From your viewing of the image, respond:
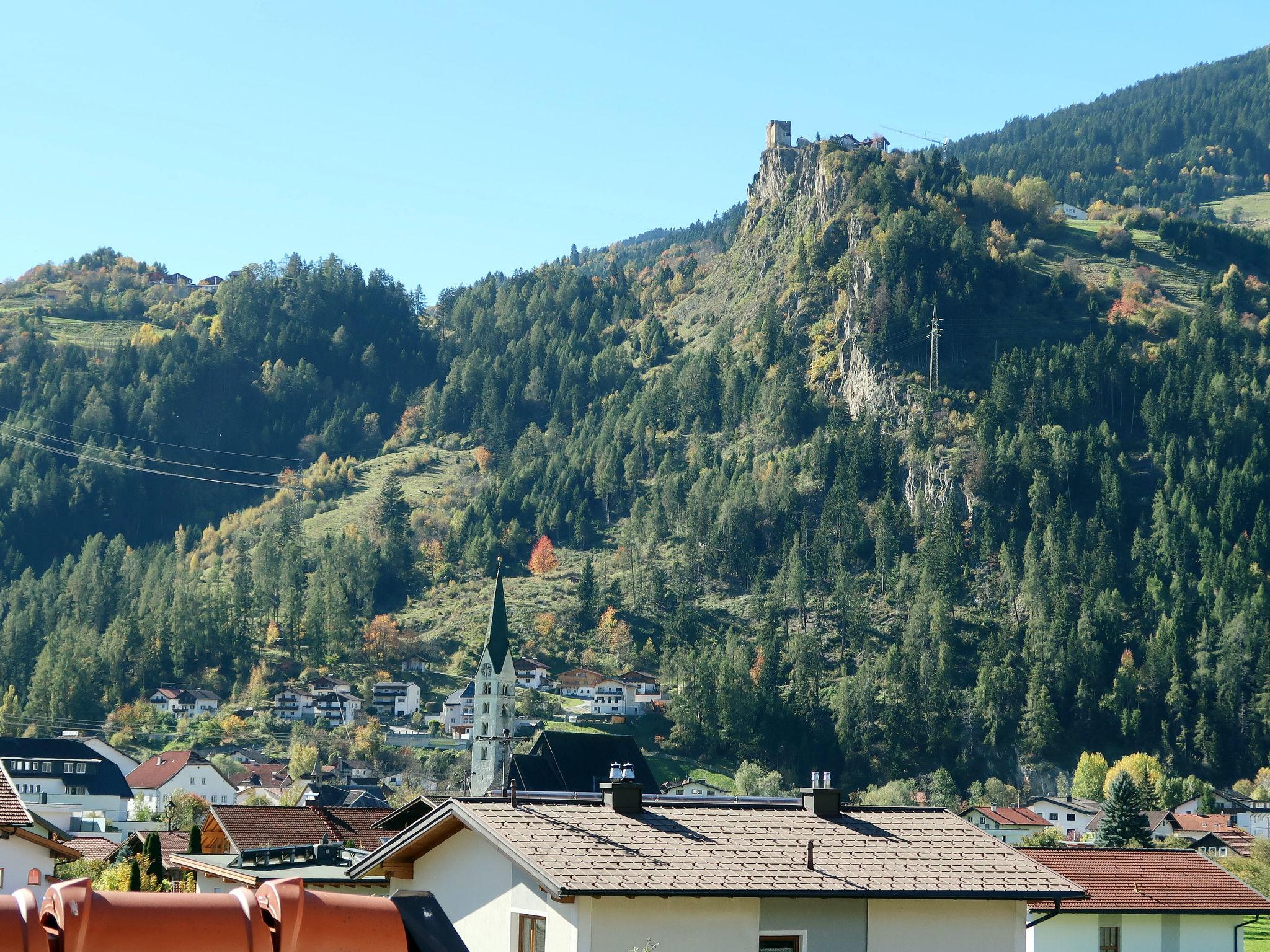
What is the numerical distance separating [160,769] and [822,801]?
12267 centimetres

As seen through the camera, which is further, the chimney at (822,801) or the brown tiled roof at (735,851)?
the chimney at (822,801)

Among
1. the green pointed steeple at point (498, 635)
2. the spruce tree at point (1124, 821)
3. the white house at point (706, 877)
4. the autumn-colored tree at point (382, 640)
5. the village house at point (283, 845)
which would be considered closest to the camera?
the white house at point (706, 877)

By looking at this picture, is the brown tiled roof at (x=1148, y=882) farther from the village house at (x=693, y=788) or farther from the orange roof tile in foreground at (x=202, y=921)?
the village house at (x=693, y=788)

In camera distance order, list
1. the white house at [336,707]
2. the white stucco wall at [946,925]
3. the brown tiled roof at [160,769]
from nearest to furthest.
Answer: the white stucco wall at [946,925] < the brown tiled roof at [160,769] < the white house at [336,707]

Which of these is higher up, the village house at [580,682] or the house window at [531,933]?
the house window at [531,933]

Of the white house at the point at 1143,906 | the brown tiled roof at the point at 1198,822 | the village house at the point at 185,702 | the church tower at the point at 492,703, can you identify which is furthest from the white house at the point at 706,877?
the village house at the point at 185,702

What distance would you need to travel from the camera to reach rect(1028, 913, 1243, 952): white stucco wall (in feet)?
108

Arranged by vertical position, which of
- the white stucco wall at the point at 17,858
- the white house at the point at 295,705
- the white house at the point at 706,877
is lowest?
the white house at the point at 295,705

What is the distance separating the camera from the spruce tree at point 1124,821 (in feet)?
302

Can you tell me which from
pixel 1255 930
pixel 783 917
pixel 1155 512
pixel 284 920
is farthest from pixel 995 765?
pixel 284 920

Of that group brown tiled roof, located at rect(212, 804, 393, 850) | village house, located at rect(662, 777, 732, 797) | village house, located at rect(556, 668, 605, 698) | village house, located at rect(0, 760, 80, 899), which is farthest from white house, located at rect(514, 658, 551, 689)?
village house, located at rect(0, 760, 80, 899)

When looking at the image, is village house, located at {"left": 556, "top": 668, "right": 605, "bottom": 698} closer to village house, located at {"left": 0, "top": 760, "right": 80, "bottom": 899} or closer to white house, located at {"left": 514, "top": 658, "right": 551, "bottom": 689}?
white house, located at {"left": 514, "top": 658, "right": 551, "bottom": 689}

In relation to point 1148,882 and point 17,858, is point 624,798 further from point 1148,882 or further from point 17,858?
point 1148,882

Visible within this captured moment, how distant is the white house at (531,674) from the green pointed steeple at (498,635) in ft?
95.5
